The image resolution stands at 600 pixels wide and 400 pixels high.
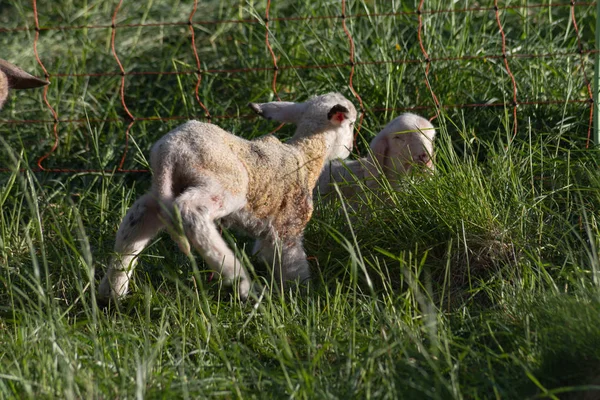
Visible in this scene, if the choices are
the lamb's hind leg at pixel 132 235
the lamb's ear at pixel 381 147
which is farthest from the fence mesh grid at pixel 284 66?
the lamb's hind leg at pixel 132 235

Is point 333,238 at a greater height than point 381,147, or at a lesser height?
lesser

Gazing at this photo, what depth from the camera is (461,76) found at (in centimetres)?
595

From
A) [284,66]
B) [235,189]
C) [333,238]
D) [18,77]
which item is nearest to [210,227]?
[235,189]

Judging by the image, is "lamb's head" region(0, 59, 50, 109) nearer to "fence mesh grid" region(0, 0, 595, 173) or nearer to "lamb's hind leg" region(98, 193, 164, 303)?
"fence mesh grid" region(0, 0, 595, 173)

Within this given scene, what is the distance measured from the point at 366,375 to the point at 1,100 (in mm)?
2908

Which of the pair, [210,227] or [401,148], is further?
[401,148]

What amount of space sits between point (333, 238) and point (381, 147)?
2.77ft

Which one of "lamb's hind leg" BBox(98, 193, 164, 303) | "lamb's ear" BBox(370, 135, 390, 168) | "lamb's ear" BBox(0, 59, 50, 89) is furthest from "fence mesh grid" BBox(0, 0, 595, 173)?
"lamb's hind leg" BBox(98, 193, 164, 303)

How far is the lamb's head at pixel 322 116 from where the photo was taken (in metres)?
4.78

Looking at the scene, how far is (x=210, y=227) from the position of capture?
393 centimetres

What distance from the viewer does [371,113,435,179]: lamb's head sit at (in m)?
5.01

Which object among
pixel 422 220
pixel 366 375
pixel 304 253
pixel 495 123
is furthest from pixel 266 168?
pixel 495 123

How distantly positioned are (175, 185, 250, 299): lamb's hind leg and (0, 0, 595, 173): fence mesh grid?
148cm

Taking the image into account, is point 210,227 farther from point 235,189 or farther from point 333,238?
point 333,238
